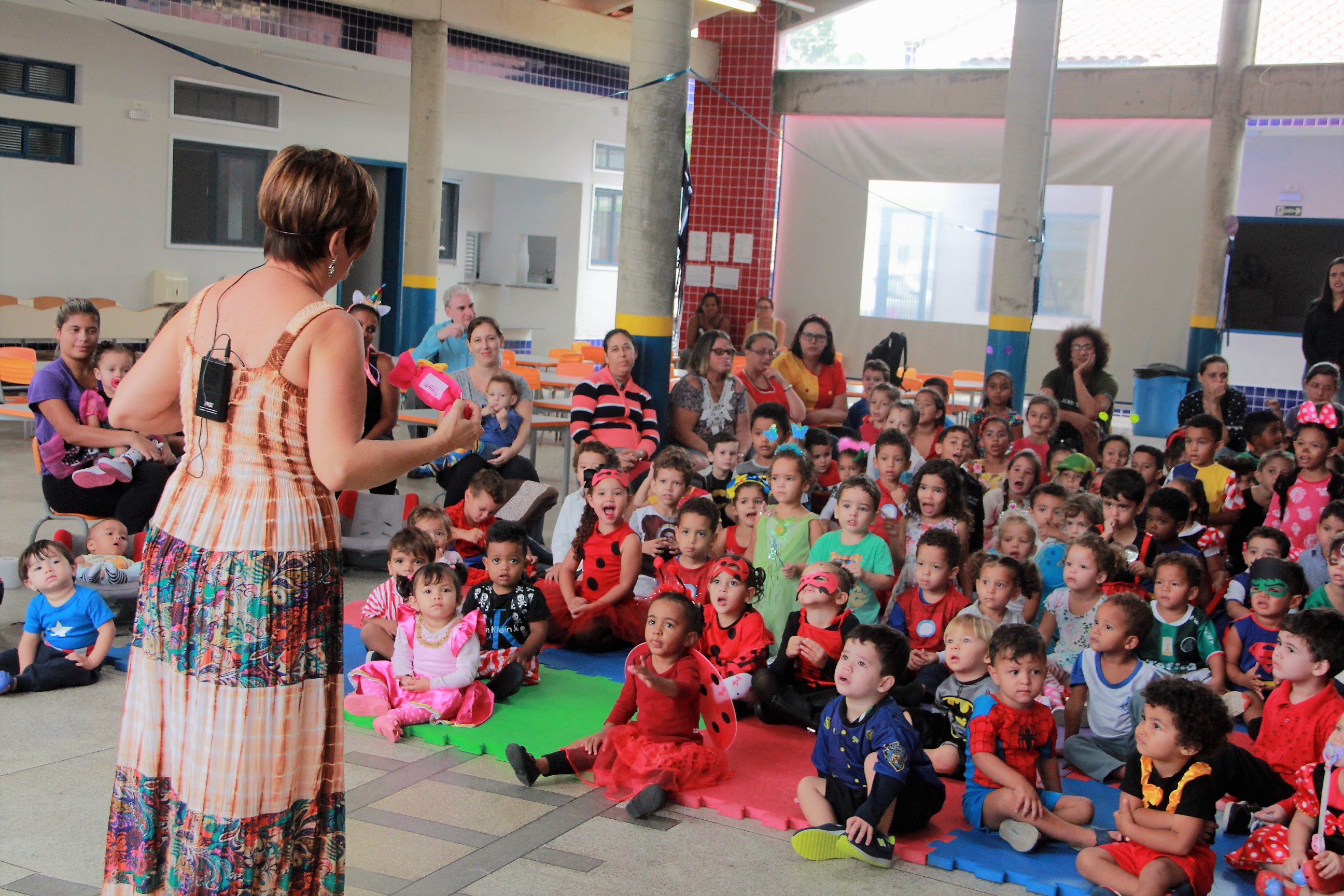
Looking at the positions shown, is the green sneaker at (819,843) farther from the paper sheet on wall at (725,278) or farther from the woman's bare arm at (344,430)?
the paper sheet on wall at (725,278)

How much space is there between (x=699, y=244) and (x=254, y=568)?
13.3m

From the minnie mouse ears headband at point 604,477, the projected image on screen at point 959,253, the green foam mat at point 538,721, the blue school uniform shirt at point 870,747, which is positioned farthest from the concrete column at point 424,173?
the blue school uniform shirt at point 870,747

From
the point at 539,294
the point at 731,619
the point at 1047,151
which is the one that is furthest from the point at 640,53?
the point at 539,294

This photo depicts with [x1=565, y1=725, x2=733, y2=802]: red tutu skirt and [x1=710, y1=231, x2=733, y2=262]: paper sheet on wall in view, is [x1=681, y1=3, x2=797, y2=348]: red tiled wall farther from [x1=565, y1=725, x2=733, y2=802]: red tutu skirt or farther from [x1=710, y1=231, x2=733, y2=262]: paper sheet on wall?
A: [x1=565, y1=725, x2=733, y2=802]: red tutu skirt

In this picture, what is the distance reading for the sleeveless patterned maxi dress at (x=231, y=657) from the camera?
209 centimetres

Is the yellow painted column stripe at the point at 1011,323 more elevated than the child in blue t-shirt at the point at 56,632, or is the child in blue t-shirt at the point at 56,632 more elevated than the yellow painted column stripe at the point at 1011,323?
the yellow painted column stripe at the point at 1011,323

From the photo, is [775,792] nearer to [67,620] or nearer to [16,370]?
[67,620]

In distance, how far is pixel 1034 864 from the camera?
328 centimetres

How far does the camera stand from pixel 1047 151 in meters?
9.20

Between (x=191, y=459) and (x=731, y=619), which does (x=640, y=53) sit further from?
(x=191, y=459)

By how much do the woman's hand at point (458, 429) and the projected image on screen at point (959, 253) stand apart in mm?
12348

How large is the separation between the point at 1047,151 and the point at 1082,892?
715 cm

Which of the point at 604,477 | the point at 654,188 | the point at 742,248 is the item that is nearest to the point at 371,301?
the point at 604,477

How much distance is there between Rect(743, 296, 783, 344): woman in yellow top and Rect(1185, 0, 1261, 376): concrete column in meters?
4.33
